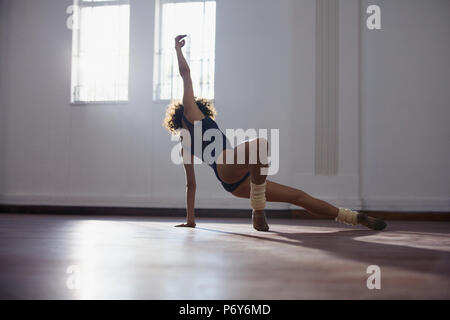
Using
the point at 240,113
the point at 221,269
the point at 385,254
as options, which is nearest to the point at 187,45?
the point at 240,113

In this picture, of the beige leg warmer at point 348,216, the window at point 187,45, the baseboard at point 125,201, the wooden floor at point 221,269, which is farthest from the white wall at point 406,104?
the wooden floor at point 221,269

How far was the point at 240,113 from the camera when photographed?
5379 mm

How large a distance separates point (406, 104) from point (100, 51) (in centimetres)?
375

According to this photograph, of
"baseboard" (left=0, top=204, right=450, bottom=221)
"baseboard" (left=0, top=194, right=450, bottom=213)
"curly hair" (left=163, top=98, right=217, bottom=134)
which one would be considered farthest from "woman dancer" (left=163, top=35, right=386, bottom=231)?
"baseboard" (left=0, top=194, right=450, bottom=213)

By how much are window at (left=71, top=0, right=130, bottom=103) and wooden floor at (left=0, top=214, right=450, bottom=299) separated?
3776 millimetres

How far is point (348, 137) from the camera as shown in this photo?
5074 mm

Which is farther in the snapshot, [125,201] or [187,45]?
[187,45]

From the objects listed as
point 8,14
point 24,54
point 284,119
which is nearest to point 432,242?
point 284,119

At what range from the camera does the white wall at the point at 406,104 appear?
504 centimetres

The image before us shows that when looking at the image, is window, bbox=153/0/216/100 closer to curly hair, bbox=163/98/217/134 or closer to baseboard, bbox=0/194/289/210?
baseboard, bbox=0/194/289/210

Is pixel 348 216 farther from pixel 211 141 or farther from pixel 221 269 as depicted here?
pixel 221 269

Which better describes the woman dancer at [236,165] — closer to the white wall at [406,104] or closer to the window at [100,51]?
the white wall at [406,104]

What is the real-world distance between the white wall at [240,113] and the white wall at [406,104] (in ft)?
0.04

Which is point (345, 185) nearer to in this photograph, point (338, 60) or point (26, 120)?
point (338, 60)
